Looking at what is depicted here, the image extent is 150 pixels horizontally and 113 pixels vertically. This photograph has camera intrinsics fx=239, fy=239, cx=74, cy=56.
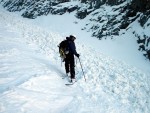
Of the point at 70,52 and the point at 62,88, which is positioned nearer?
the point at 62,88

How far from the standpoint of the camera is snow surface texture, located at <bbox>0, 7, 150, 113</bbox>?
27.2 ft

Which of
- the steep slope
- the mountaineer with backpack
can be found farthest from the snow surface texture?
the steep slope

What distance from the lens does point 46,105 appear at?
27.3 ft

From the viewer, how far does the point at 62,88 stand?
Answer: 33.8 feet

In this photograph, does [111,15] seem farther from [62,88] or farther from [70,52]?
[62,88]

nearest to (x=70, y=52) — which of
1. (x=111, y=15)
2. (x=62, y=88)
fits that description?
(x=62, y=88)

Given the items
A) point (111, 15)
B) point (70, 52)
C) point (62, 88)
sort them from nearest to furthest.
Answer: point (62, 88) < point (70, 52) < point (111, 15)

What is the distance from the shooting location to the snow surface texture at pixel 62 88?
327 inches

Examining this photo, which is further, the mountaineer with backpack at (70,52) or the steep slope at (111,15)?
the steep slope at (111,15)

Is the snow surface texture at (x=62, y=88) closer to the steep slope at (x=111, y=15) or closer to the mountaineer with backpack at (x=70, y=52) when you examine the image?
the mountaineer with backpack at (x=70, y=52)

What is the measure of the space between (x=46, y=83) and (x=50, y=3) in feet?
89.5

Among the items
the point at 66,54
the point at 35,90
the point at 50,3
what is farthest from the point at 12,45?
the point at 50,3

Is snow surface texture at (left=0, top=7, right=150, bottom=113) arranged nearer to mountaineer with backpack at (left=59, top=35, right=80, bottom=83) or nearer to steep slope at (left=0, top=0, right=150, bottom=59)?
mountaineer with backpack at (left=59, top=35, right=80, bottom=83)

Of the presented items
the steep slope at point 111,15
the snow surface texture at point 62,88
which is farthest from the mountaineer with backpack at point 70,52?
the steep slope at point 111,15
